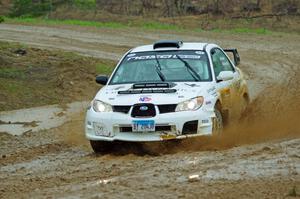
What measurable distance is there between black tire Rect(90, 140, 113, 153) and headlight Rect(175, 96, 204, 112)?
4.04 ft

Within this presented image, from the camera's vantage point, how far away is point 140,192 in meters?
7.44

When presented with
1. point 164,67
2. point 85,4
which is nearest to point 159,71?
point 164,67

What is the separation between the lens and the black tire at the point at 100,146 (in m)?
10.8

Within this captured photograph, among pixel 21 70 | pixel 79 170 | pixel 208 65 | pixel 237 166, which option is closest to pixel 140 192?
pixel 237 166

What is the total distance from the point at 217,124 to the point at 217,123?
0.02m

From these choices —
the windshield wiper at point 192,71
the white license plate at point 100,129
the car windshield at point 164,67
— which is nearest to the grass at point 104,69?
the car windshield at point 164,67

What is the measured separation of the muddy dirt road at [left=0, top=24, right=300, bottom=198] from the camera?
7.52m

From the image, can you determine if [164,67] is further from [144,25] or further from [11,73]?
[144,25]

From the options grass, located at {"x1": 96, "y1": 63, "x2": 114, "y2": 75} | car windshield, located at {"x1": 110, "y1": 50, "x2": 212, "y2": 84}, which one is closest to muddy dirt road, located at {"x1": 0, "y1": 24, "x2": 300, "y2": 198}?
car windshield, located at {"x1": 110, "y1": 50, "x2": 212, "y2": 84}

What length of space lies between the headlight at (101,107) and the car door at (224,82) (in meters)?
1.76

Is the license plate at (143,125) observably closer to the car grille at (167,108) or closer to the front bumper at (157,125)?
the front bumper at (157,125)

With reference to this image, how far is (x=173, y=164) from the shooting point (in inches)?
351

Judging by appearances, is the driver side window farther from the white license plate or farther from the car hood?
the white license plate

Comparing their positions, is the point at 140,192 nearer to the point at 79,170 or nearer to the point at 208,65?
the point at 79,170
